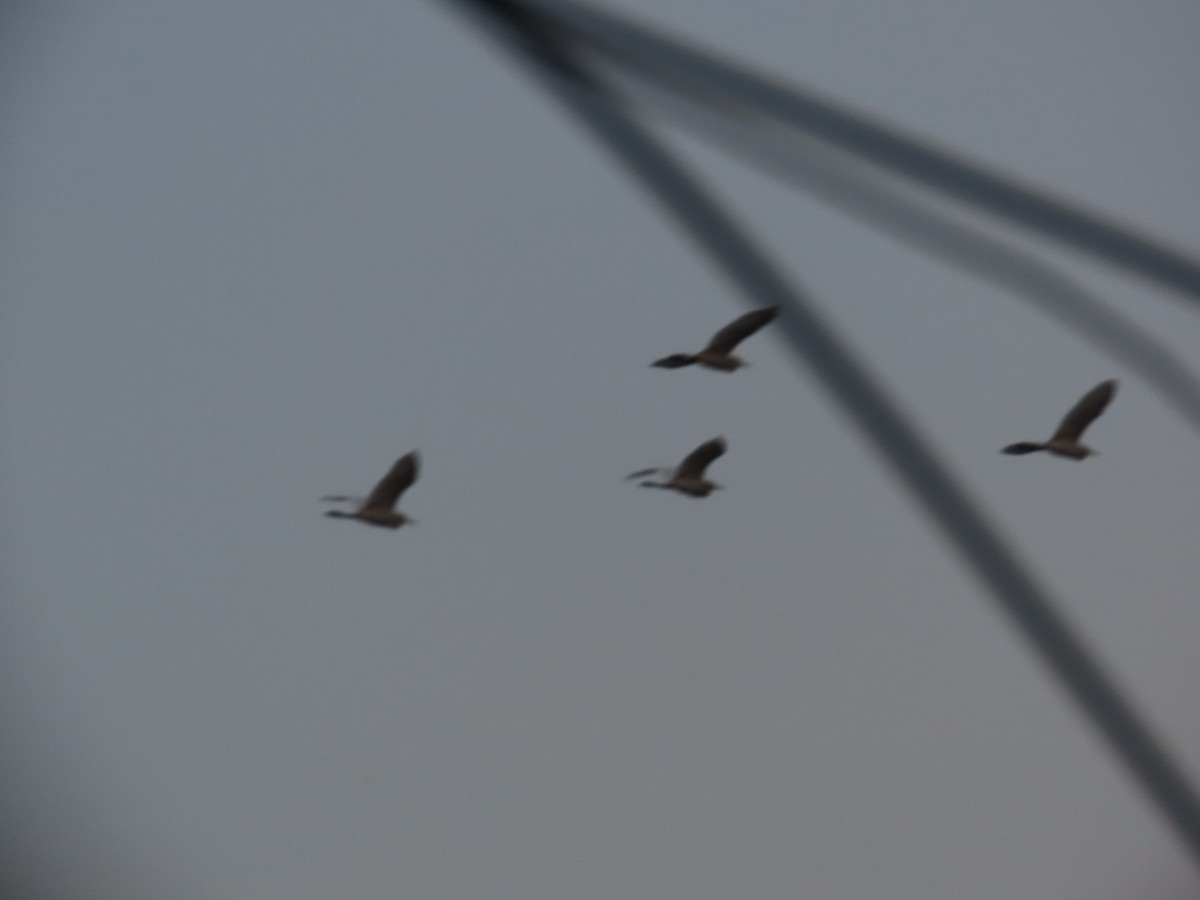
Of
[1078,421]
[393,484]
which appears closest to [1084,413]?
[1078,421]

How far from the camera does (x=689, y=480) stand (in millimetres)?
8586

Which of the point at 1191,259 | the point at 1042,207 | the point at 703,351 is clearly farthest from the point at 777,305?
the point at 1191,259

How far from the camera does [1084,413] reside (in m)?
8.38

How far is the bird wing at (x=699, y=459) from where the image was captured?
8.62 m

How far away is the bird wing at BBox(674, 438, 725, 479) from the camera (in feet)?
28.3

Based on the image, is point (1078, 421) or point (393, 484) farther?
point (1078, 421)

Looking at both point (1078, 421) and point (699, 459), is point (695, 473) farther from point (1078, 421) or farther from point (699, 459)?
point (1078, 421)

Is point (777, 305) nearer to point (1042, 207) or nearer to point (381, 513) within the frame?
point (381, 513)

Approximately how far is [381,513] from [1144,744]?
382 inches

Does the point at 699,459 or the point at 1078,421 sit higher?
the point at 699,459

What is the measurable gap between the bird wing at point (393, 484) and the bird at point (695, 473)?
1641 mm

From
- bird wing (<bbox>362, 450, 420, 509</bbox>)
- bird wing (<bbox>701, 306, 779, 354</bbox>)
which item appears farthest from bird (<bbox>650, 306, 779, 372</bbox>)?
bird wing (<bbox>362, 450, 420, 509</bbox>)

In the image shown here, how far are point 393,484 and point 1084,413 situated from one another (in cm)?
412

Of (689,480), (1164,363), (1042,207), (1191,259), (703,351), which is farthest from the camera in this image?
(1164,363)
